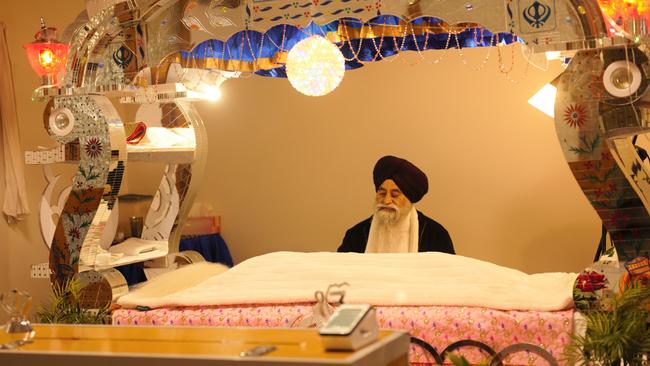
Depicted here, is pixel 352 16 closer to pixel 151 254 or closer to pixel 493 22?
pixel 493 22

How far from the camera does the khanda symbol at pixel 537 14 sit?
3.44 meters

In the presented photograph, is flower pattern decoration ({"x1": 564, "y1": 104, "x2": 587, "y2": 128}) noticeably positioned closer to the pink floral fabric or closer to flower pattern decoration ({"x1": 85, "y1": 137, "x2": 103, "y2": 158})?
the pink floral fabric

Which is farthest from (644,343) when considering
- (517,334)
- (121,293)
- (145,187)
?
(145,187)

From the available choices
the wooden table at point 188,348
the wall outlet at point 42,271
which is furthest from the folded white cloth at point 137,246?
the wooden table at point 188,348

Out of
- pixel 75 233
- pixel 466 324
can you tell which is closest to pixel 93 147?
pixel 75 233

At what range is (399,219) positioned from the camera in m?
Result: 5.77

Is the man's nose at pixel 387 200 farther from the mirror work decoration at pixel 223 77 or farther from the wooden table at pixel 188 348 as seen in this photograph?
the wooden table at pixel 188 348

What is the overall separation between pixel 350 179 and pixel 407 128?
672 mm

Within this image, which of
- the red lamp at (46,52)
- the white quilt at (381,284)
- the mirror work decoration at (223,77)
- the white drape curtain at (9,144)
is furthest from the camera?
the white drape curtain at (9,144)

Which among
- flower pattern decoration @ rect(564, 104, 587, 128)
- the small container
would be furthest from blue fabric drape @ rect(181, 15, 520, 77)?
the small container

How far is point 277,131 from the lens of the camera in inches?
313

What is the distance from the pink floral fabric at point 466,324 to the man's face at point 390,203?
2.00 metres

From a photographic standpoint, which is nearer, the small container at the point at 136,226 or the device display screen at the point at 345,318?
the device display screen at the point at 345,318

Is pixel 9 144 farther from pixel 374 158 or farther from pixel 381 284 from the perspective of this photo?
pixel 381 284
